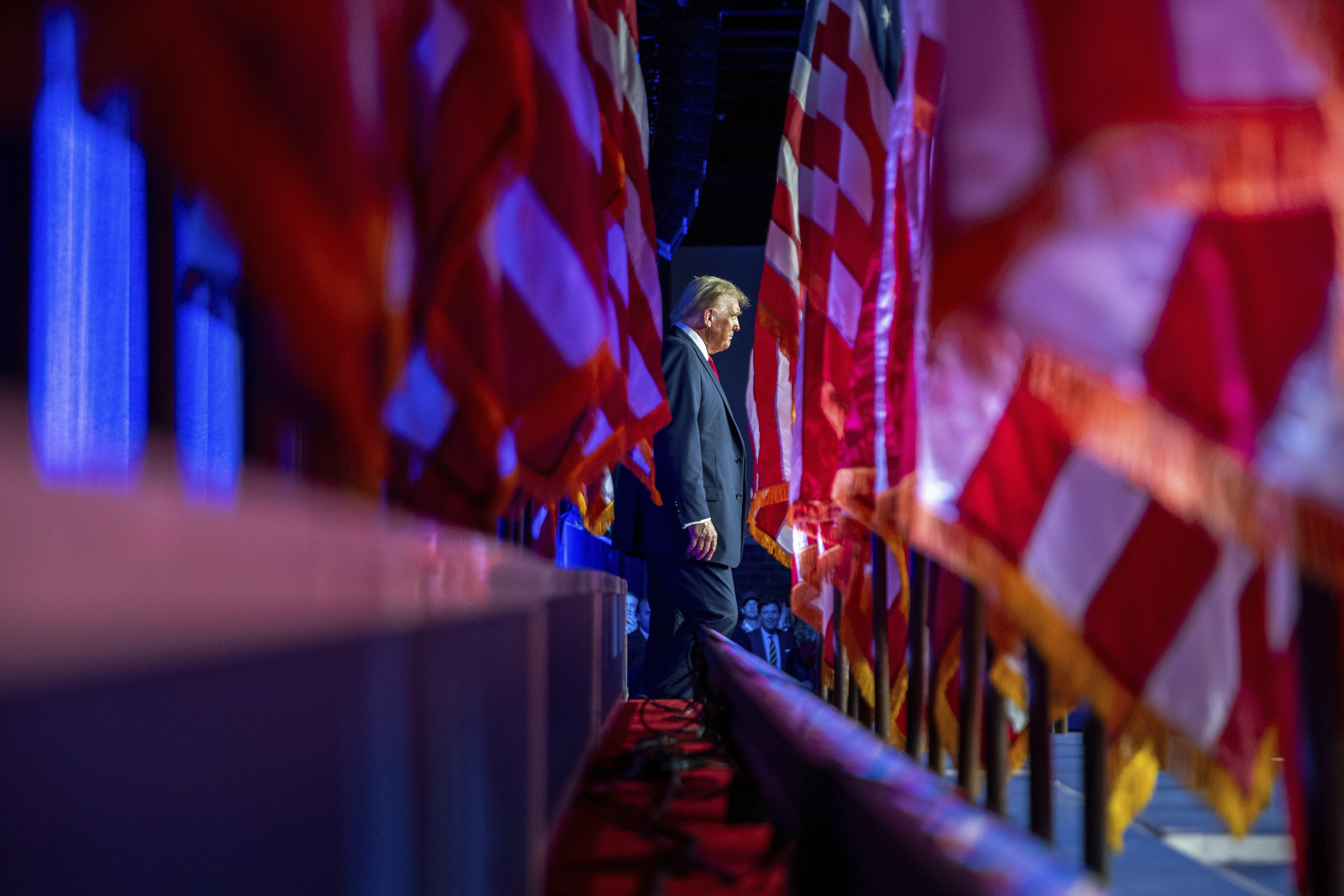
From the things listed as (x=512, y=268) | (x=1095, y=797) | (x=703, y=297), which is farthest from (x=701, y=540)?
(x=1095, y=797)

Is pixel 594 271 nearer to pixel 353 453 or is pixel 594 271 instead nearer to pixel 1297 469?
pixel 353 453

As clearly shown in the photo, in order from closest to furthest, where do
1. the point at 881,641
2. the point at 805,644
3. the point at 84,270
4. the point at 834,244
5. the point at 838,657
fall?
the point at 84,270 < the point at 881,641 < the point at 834,244 < the point at 838,657 < the point at 805,644

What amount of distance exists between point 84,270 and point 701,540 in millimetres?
2329

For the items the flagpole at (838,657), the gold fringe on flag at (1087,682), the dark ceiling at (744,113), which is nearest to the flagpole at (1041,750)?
the gold fringe on flag at (1087,682)

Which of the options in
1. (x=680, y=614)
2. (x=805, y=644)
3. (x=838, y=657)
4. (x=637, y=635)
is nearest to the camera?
(x=838, y=657)

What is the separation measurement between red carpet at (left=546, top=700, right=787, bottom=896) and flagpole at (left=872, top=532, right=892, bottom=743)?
0.23 metres

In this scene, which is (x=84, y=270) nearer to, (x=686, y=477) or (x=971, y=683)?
(x=971, y=683)

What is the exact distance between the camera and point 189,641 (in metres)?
0.21

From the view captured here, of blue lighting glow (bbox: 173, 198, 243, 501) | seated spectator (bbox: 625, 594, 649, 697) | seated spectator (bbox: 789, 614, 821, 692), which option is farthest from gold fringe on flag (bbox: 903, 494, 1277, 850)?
seated spectator (bbox: 789, 614, 821, 692)

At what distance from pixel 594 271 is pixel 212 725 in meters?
0.75

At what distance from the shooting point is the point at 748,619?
685 cm

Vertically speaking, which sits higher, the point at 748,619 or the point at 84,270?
the point at 84,270

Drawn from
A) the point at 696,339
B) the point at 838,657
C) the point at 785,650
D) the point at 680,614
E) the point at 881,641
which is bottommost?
the point at 785,650

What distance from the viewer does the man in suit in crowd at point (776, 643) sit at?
6.72 metres
